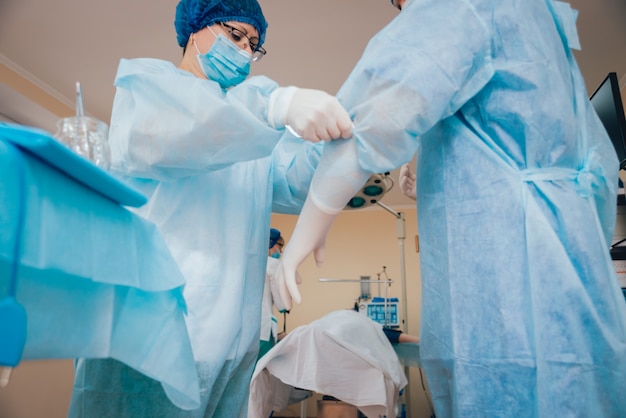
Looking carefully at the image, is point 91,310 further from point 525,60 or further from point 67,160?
point 525,60

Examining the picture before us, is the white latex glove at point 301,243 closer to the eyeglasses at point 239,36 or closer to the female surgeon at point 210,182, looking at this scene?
the female surgeon at point 210,182

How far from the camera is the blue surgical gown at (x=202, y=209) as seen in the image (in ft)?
2.65

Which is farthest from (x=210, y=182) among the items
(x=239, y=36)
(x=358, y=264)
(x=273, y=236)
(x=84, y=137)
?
(x=358, y=264)

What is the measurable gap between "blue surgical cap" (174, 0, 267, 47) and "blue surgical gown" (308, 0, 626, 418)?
1.79 feet

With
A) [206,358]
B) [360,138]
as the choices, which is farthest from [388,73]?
[206,358]

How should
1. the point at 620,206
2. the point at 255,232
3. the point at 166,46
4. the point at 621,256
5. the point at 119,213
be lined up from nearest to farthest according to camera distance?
Result: the point at 119,213 < the point at 255,232 < the point at 621,256 < the point at 620,206 < the point at 166,46

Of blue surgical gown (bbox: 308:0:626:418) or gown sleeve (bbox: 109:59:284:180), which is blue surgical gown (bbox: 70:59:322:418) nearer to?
gown sleeve (bbox: 109:59:284:180)

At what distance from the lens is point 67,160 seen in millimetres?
446

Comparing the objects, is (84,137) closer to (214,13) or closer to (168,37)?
(214,13)

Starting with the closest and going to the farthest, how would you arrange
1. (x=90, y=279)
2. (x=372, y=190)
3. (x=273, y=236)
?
(x=90, y=279)
(x=372, y=190)
(x=273, y=236)

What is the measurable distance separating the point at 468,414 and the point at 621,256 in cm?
136

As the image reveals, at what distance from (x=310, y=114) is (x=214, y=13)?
24.2 inches

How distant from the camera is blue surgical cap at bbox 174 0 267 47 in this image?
1216 mm

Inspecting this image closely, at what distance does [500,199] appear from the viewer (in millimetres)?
748
